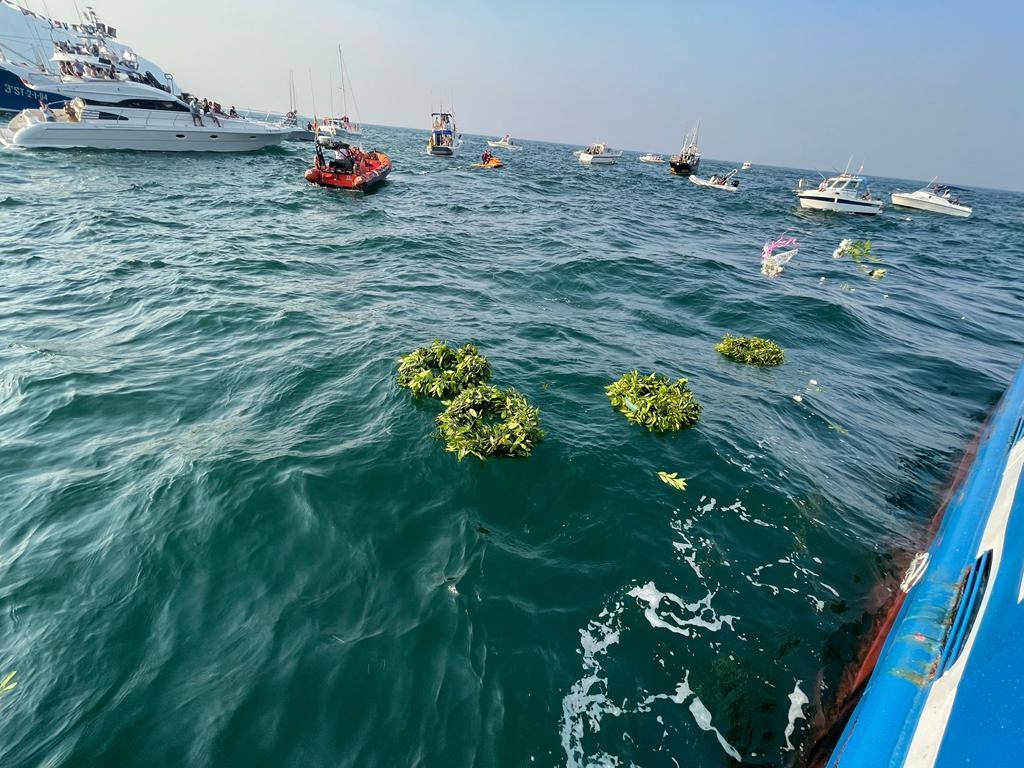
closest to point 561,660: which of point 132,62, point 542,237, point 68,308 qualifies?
point 68,308

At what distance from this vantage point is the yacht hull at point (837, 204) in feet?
140

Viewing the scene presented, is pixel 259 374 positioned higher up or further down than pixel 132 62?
further down

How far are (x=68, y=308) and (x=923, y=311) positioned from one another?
1164 inches

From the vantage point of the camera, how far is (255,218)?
898 inches

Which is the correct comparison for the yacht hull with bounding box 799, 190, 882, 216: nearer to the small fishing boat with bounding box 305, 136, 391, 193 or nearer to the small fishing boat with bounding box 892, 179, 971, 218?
the small fishing boat with bounding box 892, 179, 971, 218

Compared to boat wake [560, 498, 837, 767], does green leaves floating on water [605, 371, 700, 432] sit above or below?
above

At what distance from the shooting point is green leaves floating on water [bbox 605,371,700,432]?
8.73 metres

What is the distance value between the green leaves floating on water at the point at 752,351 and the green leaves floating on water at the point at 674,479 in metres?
5.93

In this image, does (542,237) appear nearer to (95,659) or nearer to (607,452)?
(607,452)

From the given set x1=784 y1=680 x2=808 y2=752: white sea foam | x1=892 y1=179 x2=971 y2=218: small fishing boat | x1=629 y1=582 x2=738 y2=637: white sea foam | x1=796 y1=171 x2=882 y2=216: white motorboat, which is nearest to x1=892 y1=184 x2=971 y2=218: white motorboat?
x1=892 y1=179 x2=971 y2=218: small fishing boat

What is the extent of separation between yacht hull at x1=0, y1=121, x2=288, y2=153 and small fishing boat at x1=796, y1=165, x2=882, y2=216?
187 feet

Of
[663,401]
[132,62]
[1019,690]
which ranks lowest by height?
[663,401]

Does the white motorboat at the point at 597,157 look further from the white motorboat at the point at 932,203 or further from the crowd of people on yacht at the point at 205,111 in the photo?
the crowd of people on yacht at the point at 205,111

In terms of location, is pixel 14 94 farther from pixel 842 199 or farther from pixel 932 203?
pixel 932 203
